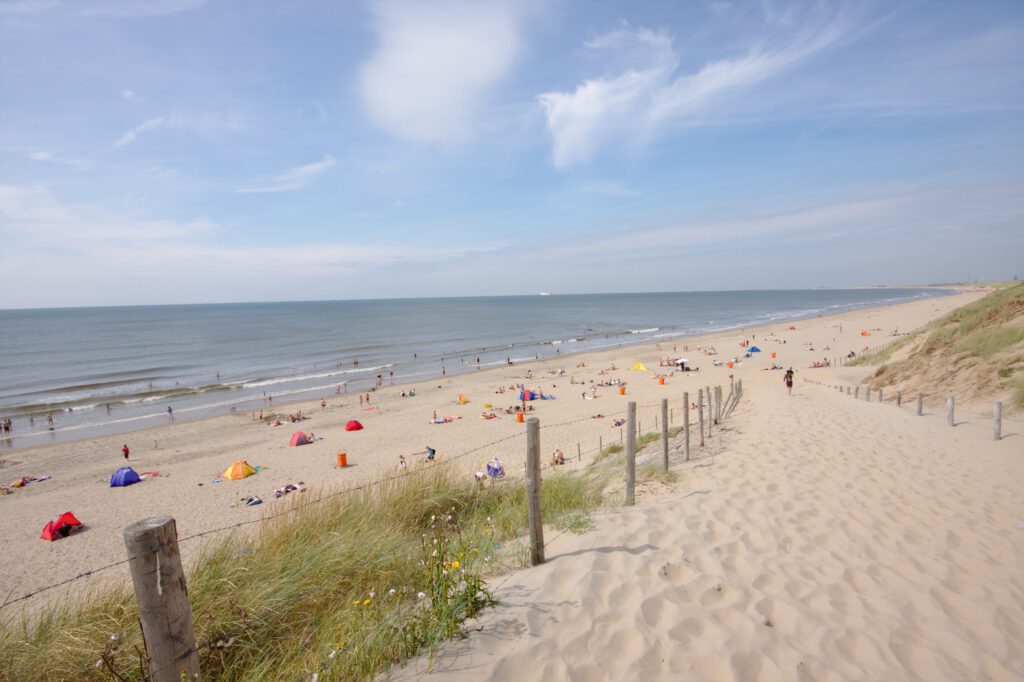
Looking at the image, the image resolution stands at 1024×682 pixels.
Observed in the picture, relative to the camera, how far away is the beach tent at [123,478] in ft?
52.4

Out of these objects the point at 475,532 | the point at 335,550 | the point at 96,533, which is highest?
the point at 335,550

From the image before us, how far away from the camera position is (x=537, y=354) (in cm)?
4719

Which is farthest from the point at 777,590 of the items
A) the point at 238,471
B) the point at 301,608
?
the point at 238,471

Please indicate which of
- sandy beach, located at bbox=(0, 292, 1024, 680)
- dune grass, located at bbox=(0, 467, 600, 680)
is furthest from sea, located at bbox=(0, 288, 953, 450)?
dune grass, located at bbox=(0, 467, 600, 680)

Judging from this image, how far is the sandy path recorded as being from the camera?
3.38m

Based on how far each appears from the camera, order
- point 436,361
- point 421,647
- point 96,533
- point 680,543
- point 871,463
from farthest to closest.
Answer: point 436,361 < point 96,533 < point 871,463 < point 680,543 < point 421,647

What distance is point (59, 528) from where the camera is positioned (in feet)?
40.4

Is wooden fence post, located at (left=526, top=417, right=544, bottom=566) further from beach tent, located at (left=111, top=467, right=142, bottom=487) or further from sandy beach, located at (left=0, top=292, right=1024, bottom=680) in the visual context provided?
beach tent, located at (left=111, top=467, right=142, bottom=487)

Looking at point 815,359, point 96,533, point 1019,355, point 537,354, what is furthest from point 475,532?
point 537,354

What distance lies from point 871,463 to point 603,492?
5350 millimetres

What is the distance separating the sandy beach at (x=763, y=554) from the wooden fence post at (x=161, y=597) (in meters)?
1.30

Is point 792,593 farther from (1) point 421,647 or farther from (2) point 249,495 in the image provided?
(2) point 249,495

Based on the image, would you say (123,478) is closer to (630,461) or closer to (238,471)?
(238,471)

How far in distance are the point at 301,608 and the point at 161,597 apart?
66.8 inches
